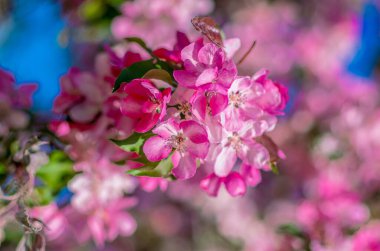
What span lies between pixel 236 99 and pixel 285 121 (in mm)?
1275

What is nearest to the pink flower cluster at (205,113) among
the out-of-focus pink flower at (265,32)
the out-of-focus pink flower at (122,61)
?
the out-of-focus pink flower at (122,61)

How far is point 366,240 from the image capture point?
1357 mm

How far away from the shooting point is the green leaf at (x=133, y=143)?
3.03 ft

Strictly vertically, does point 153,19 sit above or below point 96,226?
above

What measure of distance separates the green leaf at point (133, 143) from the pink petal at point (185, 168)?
2.8 inches

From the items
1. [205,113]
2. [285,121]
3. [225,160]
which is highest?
[205,113]

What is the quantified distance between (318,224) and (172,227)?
1105mm

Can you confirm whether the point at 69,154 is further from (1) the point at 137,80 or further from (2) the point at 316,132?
(2) the point at 316,132

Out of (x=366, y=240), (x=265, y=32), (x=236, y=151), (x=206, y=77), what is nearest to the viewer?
(x=206, y=77)

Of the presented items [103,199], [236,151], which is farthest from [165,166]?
[103,199]

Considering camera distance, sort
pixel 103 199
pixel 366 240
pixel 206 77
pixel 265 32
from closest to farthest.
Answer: pixel 206 77, pixel 103 199, pixel 366 240, pixel 265 32

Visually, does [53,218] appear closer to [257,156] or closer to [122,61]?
[122,61]

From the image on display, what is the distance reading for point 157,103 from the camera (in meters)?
0.89

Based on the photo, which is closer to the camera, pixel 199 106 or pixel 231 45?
pixel 199 106
